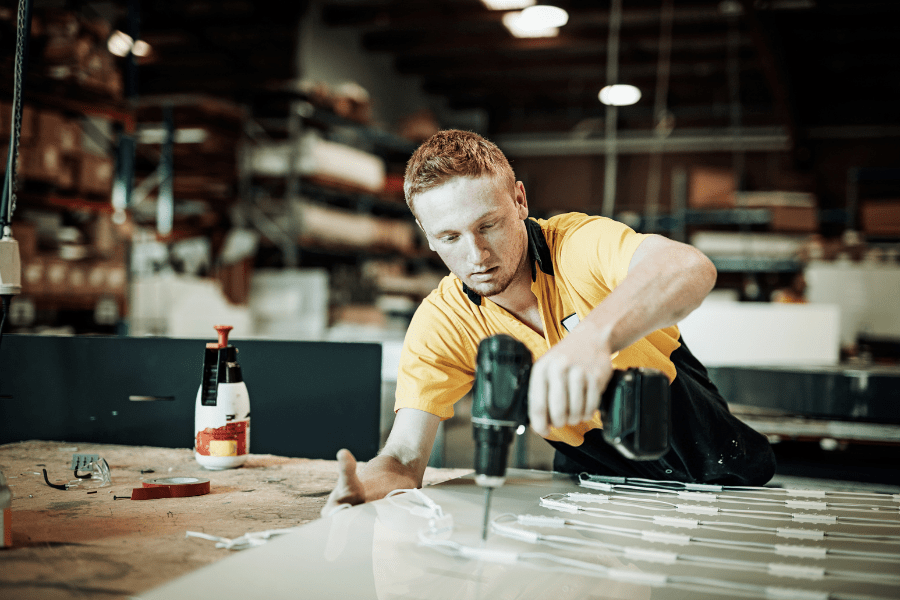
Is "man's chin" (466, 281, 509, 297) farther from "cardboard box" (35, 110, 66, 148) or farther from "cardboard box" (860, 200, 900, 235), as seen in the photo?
"cardboard box" (860, 200, 900, 235)

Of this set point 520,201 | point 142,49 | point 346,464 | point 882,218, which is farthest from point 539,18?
point 346,464

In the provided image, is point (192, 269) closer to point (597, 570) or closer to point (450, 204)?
point (450, 204)

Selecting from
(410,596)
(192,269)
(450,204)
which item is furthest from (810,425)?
(192,269)

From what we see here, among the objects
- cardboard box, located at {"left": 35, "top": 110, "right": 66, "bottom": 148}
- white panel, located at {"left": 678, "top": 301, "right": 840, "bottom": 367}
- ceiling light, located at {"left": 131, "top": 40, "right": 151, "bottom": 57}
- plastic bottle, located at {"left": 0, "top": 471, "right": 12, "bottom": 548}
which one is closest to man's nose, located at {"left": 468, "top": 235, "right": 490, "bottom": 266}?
plastic bottle, located at {"left": 0, "top": 471, "right": 12, "bottom": 548}

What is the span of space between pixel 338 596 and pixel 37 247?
4.38 metres

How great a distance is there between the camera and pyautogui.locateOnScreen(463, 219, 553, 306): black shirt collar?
1.59 m

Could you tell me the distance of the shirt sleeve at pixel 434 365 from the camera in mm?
1522

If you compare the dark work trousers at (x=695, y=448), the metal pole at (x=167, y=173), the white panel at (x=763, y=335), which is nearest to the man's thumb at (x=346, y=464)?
the dark work trousers at (x=695, y=448)

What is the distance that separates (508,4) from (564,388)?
5.77 meters

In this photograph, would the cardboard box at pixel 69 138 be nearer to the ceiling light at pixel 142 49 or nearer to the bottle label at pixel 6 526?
the ceiling light at pixel 142 49

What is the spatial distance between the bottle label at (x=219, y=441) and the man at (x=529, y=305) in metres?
0.34

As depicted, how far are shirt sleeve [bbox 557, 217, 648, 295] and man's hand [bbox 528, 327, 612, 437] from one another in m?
0.41

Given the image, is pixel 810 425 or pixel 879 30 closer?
pixel 810 425

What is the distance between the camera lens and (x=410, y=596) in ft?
2.60
